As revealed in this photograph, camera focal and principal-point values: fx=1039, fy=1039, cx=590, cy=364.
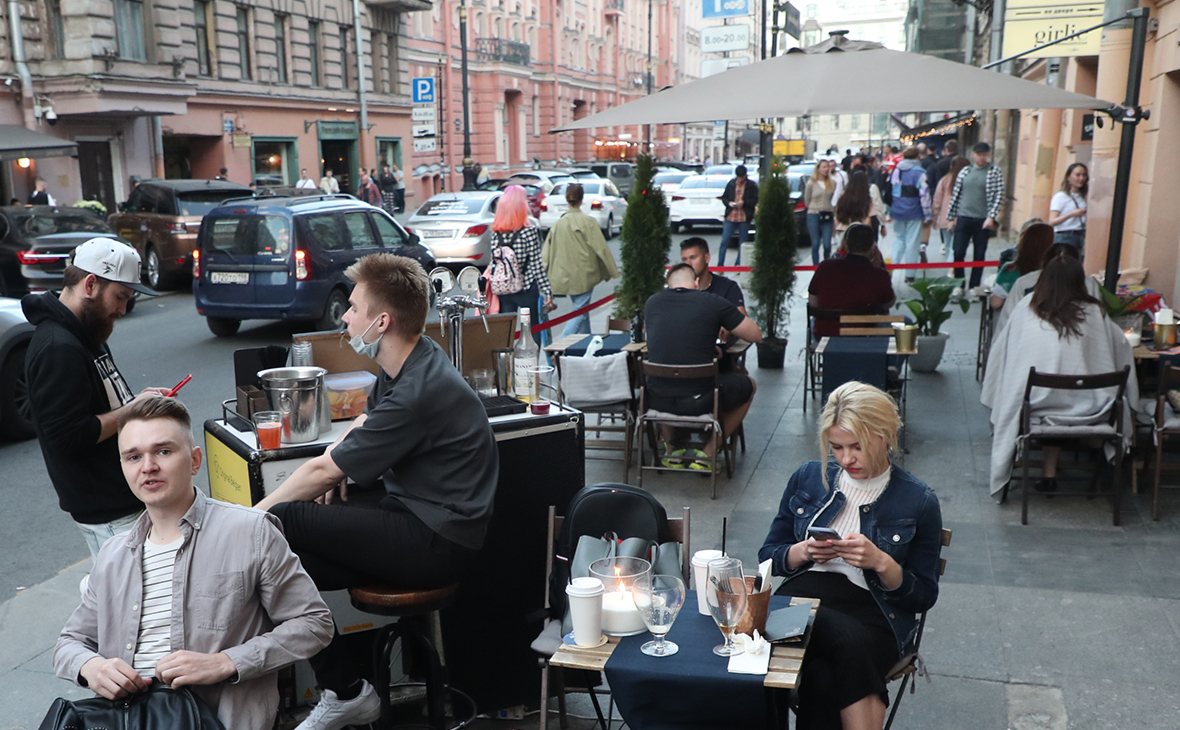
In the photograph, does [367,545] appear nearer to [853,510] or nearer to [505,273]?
[853,510]

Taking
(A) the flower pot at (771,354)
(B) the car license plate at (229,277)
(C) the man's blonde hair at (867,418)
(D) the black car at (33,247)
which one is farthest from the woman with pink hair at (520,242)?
(D) the black car at (33,247)

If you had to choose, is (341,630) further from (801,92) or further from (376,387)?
(801,92)

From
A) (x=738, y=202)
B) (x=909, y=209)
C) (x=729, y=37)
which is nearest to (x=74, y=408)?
(x=909, y=209)

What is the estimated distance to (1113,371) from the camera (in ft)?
20.0

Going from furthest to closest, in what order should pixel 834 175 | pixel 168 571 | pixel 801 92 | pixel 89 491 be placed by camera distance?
pixel 834 175 → pixel 801 92 → pixel 89 491 → pixel 168 571

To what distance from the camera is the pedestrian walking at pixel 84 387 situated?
3.73m

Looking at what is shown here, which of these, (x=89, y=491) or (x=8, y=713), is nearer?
(x=89, y=491)

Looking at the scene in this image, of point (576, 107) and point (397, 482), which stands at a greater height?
point (576, 107)

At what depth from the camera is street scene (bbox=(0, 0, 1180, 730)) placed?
295 centimetres

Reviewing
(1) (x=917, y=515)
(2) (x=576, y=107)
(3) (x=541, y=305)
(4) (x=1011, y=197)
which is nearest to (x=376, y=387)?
(1) (x=917, y=515)

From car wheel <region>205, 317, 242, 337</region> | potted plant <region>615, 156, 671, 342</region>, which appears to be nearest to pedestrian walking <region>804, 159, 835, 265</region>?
potted plant <region>615, 156, 671, 342</region>

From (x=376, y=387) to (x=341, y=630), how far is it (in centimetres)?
98

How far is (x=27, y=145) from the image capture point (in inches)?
771

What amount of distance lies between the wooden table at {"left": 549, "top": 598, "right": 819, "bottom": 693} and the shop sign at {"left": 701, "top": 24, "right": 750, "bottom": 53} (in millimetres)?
20176
